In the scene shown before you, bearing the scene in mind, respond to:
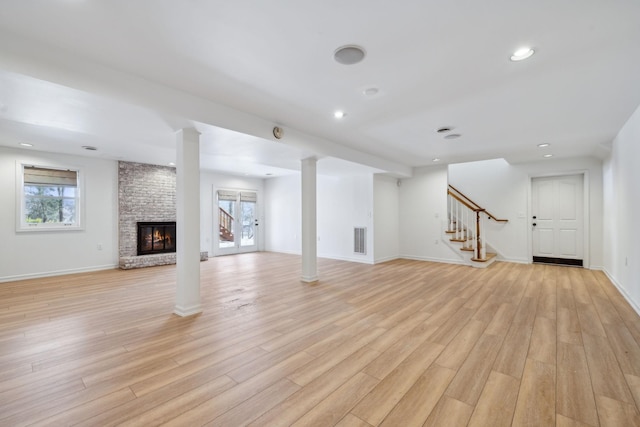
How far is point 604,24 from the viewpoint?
6.40 feet

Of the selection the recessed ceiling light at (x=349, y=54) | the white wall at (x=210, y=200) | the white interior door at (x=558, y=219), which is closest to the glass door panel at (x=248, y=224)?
the white wall at (x=210, y=200)

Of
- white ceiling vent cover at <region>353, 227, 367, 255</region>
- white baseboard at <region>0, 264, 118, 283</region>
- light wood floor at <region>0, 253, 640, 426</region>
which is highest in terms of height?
white ceiling vent cover at <region>353, 227, 367, 255</region>

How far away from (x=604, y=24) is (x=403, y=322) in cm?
300

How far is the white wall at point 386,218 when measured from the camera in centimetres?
721

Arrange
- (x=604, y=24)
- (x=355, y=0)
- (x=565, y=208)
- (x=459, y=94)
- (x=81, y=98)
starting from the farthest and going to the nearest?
(x=565, y=208), (x=459, y=94), (x=81, y=98), (x=604, y=24), (x=355, y=0)

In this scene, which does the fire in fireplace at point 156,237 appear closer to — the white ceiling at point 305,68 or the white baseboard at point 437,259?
the white ceiling at point 305,68

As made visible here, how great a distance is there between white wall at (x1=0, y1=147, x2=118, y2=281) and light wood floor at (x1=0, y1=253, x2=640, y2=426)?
1.07 m

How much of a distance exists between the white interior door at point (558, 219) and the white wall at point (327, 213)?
13.2ft

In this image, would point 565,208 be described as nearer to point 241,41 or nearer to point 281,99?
point 281,99

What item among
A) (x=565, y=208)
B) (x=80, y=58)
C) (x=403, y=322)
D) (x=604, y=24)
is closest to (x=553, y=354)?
(x=403, y=322)

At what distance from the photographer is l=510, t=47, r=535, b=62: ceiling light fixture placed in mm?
2253

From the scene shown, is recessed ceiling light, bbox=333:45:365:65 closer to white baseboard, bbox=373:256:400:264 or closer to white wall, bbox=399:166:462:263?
white baseboard, bbox=373:256:400:264

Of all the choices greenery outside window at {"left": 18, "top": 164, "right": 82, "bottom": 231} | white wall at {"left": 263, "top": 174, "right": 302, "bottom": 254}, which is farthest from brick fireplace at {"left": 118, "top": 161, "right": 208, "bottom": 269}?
white wall at {"left": 263, "top": 174, "right": 302, "bottom": 254}

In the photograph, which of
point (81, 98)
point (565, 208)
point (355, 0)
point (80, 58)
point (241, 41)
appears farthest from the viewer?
point (565, 208)
